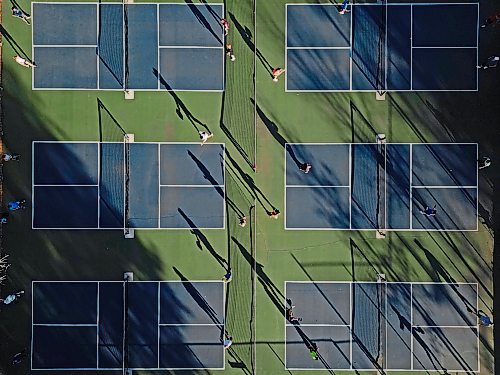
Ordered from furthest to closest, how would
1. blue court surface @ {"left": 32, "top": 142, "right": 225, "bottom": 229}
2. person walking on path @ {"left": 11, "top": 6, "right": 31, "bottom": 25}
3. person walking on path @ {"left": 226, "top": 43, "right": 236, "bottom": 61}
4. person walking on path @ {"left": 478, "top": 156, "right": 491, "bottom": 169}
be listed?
1. blue court surface @ {"left": 32, "top": 142, "right": 225, "bottom": 229}
2. person walking on path @ {"left": 226, "top": 43, "right": 236, "bottom": 61}
3. person walking on path @ {"left": 478, "top": 156, "right": 491, "bottom": 169}
4. person walking on path @ {"left": 11, "top": 6, "right": 31, "bottom": 25}

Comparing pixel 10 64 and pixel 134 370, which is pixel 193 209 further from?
pixel 10 64

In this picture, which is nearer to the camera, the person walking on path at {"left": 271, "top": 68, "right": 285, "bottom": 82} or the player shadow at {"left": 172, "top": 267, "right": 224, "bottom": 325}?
the person walking on path at {"left": 271, "top": 68, "right": 285, "bottom": 82}

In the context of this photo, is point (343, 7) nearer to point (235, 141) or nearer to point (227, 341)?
point (235, 141)

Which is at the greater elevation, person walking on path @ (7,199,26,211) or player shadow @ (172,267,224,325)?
person walking on path @ (7,199,26,211)

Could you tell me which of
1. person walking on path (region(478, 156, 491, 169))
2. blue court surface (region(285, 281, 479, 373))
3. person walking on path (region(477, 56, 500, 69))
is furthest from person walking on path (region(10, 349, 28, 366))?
person walking on path (region(477, 56, 500, 69))

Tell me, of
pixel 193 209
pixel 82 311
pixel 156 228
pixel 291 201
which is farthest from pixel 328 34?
pixel 82 311

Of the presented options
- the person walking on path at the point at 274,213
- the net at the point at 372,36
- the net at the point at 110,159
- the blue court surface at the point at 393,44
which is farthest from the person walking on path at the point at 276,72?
the net at the point at 110,159

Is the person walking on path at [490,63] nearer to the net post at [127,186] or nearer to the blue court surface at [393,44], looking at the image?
the blue court surface at [393,44]

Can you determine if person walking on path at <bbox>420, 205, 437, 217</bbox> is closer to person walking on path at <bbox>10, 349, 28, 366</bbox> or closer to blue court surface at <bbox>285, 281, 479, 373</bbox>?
blue court surface at <bbox>285, 281, 479, 373</bbox>
